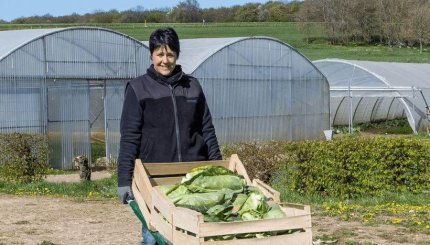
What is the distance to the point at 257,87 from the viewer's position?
23.0m

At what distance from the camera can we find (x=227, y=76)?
22.2m

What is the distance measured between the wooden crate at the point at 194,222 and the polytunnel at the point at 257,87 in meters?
16.7

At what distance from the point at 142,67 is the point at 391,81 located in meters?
11.3

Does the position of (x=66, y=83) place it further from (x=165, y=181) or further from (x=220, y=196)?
(x=220, y=196)

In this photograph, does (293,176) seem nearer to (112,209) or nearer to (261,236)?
(112,209)

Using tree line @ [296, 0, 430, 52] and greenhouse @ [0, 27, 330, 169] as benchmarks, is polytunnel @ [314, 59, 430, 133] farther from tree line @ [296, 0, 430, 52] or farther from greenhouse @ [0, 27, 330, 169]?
tree line @ [296, 0, 430, 52]

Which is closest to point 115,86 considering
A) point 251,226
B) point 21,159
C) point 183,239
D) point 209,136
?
point 21,159

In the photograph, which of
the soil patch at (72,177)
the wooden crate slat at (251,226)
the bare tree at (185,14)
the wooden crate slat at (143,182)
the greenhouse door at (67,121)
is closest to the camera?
the wooden crate slat at (251,226)

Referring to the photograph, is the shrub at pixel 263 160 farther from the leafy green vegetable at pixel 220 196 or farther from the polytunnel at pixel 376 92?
the polytunnel at pixel 376 92

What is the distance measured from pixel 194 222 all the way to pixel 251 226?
0.86 ft

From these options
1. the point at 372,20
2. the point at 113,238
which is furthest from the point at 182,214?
the point at 372,20

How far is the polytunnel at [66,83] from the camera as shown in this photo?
18.0 meters

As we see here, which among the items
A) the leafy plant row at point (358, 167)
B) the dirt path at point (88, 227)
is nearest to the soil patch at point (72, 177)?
the dirt path at point (88, 227)

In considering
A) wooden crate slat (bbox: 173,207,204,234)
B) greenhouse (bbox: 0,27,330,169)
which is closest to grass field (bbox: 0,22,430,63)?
greenhouse (bbox: 0,27,330,169)
